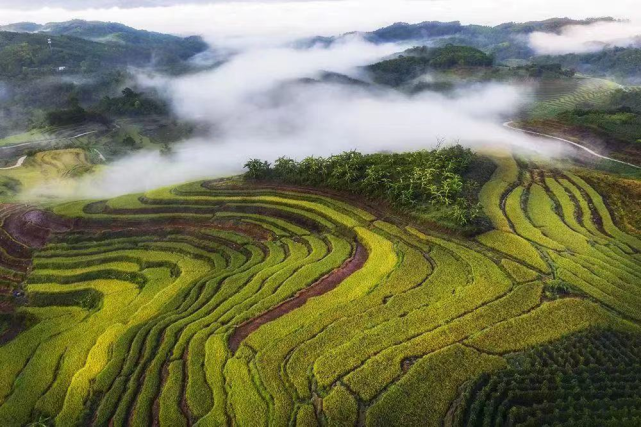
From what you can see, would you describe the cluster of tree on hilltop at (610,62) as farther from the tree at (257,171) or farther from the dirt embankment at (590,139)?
the tree at (257,171)

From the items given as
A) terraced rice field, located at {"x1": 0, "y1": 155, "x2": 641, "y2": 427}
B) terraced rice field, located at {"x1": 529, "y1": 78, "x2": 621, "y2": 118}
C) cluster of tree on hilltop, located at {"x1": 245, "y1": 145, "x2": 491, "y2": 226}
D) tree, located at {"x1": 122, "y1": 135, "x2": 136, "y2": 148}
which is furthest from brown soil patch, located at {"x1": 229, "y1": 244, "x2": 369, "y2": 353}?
tree, located at {"x1": 122, "y1": 135, "x2": 136, "y2": 148}

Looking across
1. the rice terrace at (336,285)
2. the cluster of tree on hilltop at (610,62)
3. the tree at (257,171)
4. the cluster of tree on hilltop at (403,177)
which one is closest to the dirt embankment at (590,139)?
the rice terrace at (336,285)

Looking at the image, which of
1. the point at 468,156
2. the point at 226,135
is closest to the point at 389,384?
the point at 468,156

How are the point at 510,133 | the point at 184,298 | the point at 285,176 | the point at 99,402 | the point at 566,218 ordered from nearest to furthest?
the point at 99,402
the point at 184,298
the point at 566,218
the point at 285,176
the point at 510,133

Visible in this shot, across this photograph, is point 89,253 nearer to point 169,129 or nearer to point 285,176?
point 285,176

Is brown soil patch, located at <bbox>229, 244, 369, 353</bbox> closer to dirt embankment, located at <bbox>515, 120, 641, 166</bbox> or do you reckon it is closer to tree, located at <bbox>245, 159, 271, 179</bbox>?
tree, located at <bbox>245, 159, 271, 179</bbox>

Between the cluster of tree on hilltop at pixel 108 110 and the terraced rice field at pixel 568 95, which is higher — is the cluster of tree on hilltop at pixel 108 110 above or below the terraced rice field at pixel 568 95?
below

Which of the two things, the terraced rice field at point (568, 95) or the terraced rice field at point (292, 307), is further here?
the terraced rice field at point (568, 95)
